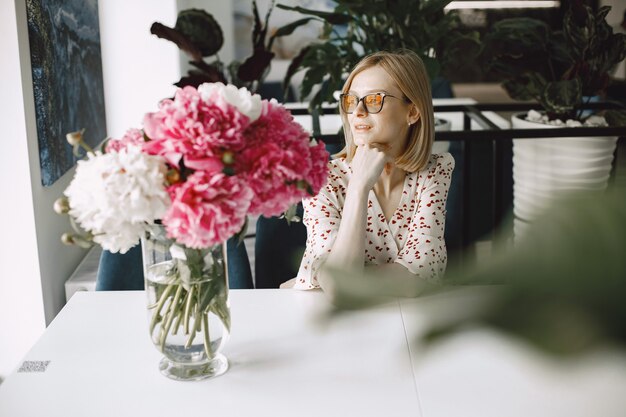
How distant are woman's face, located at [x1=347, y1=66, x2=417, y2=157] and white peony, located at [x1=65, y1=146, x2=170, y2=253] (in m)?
0.88

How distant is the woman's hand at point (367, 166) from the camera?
1792mm

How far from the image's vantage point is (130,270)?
1.92 m

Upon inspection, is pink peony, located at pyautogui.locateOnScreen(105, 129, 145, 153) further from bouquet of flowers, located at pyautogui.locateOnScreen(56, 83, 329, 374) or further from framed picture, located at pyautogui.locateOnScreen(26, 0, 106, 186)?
framed picture, located at pyautogui.locateOnScreen(26, 0, 106, 186)

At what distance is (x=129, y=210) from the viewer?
1040 millimetres

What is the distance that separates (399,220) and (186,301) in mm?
838

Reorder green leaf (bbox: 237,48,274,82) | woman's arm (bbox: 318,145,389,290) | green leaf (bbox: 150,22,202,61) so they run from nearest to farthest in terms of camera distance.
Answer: woman's arm (bbox: 318,145,389,290) → green leaf (bbox: 150,22,202,61) → green leaf (bbox: 237,48,274,82)

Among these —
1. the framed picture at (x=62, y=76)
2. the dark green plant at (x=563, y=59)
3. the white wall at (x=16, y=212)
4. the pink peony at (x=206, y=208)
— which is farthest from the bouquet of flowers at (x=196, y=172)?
the dark green plant at (x=563, y=59)

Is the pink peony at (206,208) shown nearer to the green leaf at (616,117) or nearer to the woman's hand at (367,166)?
the woman's hand at (367,166)

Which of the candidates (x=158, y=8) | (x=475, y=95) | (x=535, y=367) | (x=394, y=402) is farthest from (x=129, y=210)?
(x=475, y=95)

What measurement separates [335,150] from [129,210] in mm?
1594

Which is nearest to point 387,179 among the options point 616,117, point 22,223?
point 22,223

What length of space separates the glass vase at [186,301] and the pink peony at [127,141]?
0.15 metres

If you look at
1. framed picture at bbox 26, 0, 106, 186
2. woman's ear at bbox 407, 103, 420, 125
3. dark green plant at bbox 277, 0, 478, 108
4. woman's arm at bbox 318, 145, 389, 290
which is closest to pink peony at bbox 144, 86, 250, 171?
woman's arm at bbox 318, 145, 389, 290

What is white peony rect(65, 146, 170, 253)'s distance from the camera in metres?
1.03
